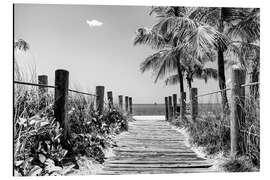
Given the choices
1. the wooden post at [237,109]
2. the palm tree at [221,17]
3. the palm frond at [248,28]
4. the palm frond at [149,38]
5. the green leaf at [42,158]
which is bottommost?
the green leaf at [42,158]

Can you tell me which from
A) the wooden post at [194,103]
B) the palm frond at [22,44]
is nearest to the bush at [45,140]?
the palm frond at [22,44]

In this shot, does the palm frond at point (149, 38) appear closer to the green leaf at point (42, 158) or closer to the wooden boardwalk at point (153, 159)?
the wooden boardwalk at point (153, 159)

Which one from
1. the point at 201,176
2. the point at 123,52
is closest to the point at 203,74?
the point at 123,52

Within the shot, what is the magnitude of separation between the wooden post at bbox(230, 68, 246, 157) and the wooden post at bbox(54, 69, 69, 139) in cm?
139

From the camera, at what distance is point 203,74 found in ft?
24.8

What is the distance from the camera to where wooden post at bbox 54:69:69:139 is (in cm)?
A: 238

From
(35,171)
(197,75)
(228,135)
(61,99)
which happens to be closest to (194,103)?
(228,135)

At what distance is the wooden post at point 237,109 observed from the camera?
2484 millimetres

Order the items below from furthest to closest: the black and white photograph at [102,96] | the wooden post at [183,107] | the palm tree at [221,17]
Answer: the wooden post at [183,107] → the palm tree at [221,17] → the black and white photograph at [102,96]

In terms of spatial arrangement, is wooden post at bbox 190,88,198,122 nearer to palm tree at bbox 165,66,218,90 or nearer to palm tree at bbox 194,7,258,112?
palm tree at bbox 194,7,258,112

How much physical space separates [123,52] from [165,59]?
8.47 feet

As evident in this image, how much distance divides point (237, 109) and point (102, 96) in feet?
6.76
